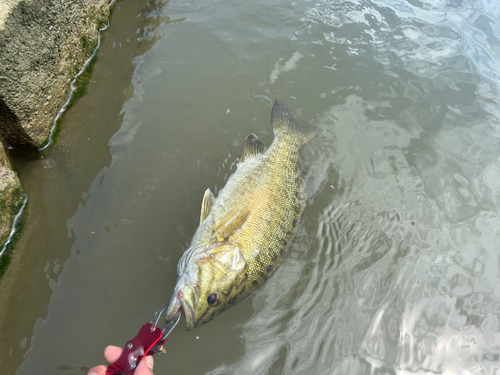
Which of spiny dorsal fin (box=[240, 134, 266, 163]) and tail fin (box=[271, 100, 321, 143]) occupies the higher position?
tail fin (box=[271, 100, 321, 143])

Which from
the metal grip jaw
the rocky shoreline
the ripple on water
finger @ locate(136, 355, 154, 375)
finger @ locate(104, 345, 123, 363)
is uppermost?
the rocky shoreline

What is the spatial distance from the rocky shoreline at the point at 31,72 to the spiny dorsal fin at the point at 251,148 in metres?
2.18

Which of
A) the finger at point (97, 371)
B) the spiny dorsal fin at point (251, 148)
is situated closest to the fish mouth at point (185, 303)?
the finger at point (97, 371)

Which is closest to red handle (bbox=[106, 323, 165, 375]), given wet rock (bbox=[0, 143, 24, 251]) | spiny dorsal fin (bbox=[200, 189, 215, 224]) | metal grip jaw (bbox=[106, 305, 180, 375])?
metal grip jaw (bbox=[106, 305, 180, 375])

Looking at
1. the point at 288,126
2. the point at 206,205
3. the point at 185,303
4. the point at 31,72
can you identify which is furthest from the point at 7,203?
the point at 288,126

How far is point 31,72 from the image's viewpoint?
356 cm

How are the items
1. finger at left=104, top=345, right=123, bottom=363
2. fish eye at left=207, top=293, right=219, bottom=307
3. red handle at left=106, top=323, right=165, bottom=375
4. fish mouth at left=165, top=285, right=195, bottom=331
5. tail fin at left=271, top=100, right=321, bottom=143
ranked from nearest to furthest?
red handle at left=106, top=323, right=165, bottom=375
finger at left=104, top=345, right=123, bottom=363
fish mouth at left=165, top=285, right=195, bottom=331
fish eye at left=207, top=293, right=219, bottom=307
tail fin at left=271, top=100, right=321, bottom=143

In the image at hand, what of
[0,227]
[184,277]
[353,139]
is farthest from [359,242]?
[0,227]

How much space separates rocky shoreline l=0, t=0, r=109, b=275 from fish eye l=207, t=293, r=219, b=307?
2.00 meters

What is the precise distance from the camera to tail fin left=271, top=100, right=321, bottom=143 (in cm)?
401

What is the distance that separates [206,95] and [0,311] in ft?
10.6

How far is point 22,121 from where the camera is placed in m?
3.53

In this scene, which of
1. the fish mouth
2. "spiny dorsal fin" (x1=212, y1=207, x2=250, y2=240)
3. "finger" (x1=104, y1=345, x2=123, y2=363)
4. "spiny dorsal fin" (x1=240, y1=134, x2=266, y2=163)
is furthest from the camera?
"spiny dorsal fin" (x1=240, y1=134, x2=266, y2=163)

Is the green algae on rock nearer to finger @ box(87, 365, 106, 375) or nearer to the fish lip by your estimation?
finger @ box(87, 365, 106, 375)
